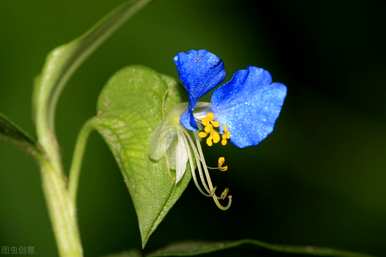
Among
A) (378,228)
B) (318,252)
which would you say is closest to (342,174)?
(378,228)

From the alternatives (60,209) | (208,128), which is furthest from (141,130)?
(60,209)

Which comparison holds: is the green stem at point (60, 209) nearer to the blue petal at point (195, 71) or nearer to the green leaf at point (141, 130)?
the green leaf at point (141, 130)

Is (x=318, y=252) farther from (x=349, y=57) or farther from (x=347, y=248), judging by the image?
(x=349, y=57)

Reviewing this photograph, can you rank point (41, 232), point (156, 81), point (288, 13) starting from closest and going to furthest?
point (156, 81) → point (41, 232) → point (288, 13)

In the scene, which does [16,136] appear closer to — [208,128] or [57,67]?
[57,67]

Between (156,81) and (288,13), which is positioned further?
(288,13)

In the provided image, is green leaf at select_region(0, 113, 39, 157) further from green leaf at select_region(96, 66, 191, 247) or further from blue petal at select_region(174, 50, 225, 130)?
blue petal at select_region(174, 50, 225, 130)

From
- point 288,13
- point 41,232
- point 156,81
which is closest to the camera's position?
point 156,81
